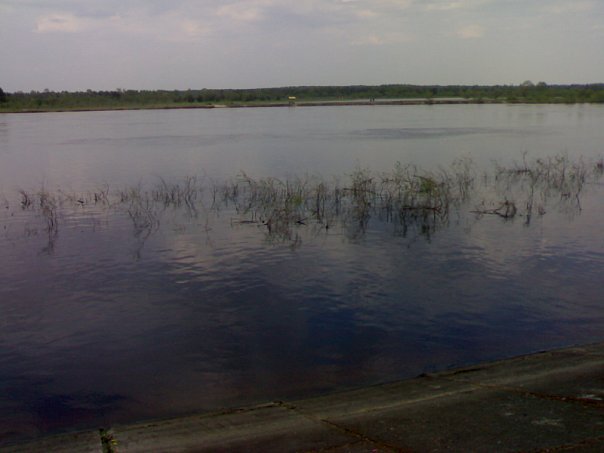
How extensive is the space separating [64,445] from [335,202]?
15.6 meters

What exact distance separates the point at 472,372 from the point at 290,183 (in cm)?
1674

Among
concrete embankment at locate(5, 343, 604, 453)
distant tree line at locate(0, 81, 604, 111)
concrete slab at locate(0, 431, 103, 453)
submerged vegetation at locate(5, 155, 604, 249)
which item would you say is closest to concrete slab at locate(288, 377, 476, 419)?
concrete embankment at locate(5, 343, 604, 453)

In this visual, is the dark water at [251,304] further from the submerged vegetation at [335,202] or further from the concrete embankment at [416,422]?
the concrete embankment at [416,422]

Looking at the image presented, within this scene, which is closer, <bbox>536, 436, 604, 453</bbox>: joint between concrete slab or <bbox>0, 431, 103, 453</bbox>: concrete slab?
<bbox>536, 436, 604, 453</bbox>: joint between concrete slab

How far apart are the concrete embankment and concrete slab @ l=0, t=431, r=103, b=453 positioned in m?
0.02

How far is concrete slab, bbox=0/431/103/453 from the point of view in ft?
22.7

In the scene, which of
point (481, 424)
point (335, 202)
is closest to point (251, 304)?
point (481, 424)

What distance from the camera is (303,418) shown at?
7.37 m

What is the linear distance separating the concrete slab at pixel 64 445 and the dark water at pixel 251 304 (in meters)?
0.68

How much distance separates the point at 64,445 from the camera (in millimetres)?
7074

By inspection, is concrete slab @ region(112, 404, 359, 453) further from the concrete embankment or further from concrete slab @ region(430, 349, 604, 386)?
concrete slab @ region(430, 349, 604, 386)

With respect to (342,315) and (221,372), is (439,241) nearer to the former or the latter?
(342,315)

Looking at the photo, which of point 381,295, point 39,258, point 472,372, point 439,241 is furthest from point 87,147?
point 472,372

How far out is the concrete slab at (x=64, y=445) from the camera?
6.92 metres
